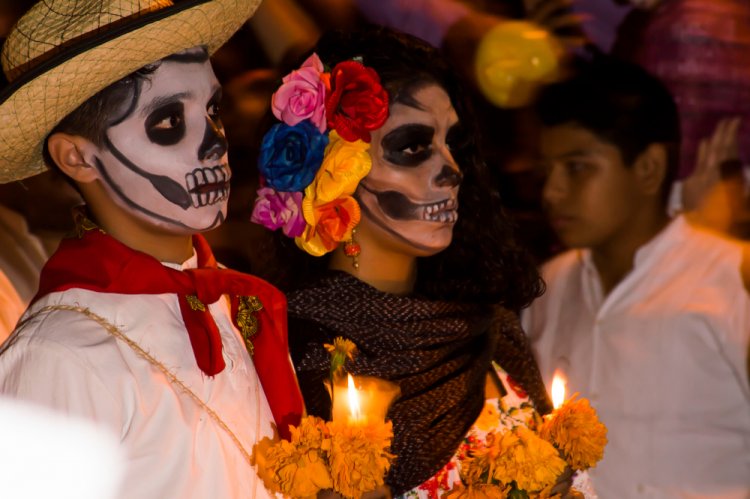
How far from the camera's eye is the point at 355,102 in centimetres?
255

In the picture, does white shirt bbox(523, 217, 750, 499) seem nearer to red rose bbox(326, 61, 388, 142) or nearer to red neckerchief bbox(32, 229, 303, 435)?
red rose bbox(326, 61, 388, 142)

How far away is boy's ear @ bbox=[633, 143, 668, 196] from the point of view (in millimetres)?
4066

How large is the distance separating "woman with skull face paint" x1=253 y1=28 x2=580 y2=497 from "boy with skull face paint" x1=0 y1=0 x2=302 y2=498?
447 millimetres

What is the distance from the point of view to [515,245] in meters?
2.97

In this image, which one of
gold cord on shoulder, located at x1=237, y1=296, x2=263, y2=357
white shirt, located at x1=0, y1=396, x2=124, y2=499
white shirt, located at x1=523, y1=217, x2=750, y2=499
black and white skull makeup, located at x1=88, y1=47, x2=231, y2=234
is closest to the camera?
white shirt, located at x1=0, y1=396, x2=124, y2=499

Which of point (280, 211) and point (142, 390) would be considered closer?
point (142, 390)

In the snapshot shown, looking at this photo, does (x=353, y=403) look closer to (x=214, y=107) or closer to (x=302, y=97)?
(x=214, y=107)

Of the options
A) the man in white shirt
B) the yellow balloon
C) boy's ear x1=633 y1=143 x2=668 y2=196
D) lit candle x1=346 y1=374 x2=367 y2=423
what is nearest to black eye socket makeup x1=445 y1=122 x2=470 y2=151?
lit candle x1=346 y1=374 x2=367 y2=423

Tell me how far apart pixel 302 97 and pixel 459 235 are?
63cm

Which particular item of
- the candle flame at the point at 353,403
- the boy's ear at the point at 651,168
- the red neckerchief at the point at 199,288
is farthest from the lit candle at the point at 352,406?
the boy's ear at the point at 651,168

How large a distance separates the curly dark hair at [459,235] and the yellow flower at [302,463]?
2.82 feet

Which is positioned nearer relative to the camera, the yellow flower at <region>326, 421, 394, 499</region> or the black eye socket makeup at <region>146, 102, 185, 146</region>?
the yellow flower at <region>326, 421, 394, 499</region>

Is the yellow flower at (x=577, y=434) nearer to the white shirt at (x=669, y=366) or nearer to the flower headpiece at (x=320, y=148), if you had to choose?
the flower headpiece at (x=320, y=148)

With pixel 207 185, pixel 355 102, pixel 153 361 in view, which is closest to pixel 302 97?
pixel 355 102
